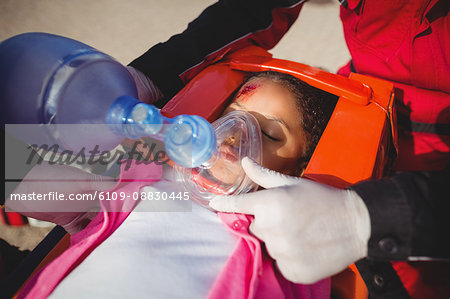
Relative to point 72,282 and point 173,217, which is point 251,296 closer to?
point 173,217

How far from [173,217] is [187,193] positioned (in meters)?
0.09

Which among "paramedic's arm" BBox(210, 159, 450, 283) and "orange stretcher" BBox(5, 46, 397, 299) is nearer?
"paramedic's arm" BBox(210, 159, 450, 283)

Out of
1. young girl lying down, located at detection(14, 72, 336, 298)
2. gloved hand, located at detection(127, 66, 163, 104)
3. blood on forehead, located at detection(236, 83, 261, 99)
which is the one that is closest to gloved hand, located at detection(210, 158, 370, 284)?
young girl lying down, located at detection(14, 72, 336, 298)

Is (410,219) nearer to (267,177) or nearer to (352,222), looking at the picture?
(352,222)

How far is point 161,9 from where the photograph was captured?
75.5 inches

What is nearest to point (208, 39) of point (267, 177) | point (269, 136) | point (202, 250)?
point (269, 136)

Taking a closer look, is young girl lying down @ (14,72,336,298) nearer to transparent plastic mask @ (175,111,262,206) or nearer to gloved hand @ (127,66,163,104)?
transparent plastic mask @ (175,111,262,206)

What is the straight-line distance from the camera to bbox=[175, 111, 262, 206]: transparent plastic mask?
0.73 m

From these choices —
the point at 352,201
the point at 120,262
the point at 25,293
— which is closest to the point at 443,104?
the point at 352,201

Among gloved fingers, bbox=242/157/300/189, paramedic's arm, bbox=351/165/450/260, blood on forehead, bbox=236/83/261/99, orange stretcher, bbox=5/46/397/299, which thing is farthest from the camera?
blood on forehead, bbox=236/83/261/99

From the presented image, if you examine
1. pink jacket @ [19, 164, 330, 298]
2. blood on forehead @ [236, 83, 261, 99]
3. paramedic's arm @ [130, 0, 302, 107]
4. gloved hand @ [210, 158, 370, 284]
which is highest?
paramedic's arm @ [130, 0, 302, 107]

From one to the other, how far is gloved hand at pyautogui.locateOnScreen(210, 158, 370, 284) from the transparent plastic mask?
0.21m

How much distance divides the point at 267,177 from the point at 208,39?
0.55 meters

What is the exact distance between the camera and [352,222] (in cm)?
52
